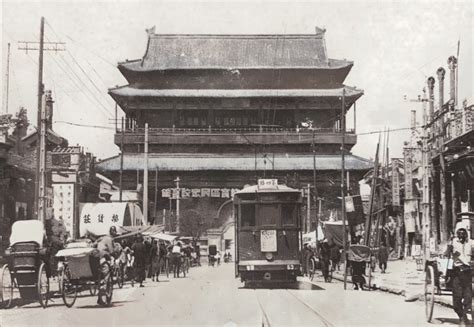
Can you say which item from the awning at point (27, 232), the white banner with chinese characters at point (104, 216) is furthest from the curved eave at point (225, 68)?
the awning at point (27, 232)

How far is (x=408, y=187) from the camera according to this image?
49.8 metres

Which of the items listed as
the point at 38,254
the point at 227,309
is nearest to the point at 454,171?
the point at 227,309

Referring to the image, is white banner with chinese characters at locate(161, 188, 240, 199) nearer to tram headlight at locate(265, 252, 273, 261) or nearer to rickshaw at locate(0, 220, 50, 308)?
tram headlight at locate(265, 252, 273, 261)

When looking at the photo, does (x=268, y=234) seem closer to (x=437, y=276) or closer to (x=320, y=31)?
(x=437, y=276)

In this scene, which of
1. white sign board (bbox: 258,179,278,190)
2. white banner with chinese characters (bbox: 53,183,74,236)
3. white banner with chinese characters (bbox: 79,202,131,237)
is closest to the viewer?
white sign board (bbox: 258,179,278,190)

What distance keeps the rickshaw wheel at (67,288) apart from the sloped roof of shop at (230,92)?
44541mm

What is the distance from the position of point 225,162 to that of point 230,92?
20.5 ft

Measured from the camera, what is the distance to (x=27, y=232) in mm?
15586

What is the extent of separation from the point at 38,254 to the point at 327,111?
159 ft

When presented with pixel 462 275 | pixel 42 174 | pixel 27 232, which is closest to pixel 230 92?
pixel 42 174

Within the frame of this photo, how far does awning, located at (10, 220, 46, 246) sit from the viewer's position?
608 inches

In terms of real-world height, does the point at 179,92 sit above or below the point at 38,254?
above

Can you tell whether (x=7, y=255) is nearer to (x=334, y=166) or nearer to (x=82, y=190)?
(x=82, y=190)

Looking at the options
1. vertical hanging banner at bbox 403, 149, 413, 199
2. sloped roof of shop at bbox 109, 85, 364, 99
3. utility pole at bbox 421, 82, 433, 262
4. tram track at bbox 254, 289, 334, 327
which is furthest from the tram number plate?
sloped roof of shop at bbox 109, 85, 364, 99
